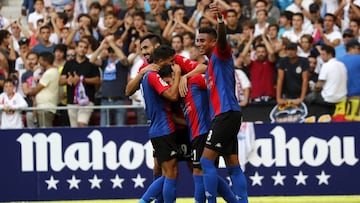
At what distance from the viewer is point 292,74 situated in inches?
722

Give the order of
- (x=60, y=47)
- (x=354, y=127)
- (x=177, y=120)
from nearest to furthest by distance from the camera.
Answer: (x=177, y=120) → (x=354, y=127) → (x=60, y=47)

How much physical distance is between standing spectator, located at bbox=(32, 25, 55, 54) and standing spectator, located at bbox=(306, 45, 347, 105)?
5090mm

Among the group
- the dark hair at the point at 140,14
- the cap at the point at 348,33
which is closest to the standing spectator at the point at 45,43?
the dark hair at the point at 140,14

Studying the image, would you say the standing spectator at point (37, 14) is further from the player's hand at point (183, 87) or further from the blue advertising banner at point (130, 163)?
the player's hand at point (183, 87)

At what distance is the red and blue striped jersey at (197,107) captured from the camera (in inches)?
528

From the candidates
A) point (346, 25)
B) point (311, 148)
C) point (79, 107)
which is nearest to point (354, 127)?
point (311, 148)

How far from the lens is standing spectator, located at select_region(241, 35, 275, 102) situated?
1845cm

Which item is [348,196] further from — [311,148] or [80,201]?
[80,201]

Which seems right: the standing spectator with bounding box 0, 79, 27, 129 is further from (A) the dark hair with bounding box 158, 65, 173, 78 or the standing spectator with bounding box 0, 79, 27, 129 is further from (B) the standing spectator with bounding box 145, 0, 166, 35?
(A) the dark hair with bounding box 158, 65, 173, 78

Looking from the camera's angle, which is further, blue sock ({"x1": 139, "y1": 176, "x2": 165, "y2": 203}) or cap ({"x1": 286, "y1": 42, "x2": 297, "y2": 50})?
cap ({"x1": 286, "y1": 42, "x2": 297, "y2": 50})

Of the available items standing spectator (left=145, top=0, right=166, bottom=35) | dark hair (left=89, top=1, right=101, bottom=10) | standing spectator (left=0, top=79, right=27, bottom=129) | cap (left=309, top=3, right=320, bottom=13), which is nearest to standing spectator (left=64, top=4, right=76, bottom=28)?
dark hair (left=89, top=1, right=101, bottom=10)

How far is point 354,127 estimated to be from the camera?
57.7ft

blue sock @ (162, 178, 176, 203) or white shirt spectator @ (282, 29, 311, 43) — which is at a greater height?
white shirt spectator @ (282, 29, 311, 43)

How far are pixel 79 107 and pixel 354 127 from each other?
14.8 ft
